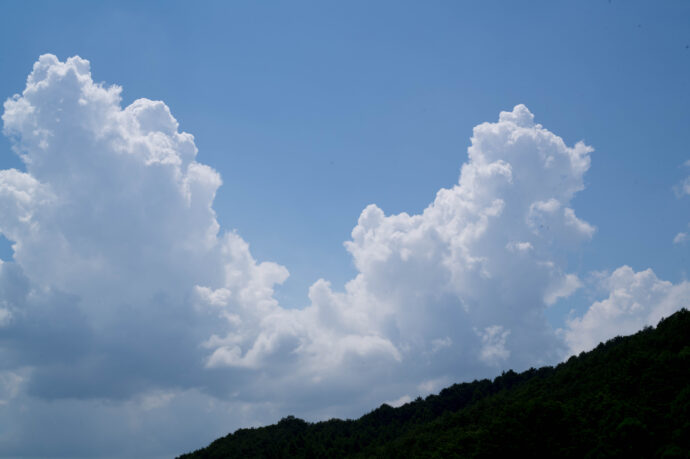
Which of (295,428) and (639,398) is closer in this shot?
(639,398)

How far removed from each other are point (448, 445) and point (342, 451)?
4805cm

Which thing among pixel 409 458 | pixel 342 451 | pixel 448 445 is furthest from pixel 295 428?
pixel 448 445

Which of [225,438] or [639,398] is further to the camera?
[225,438]

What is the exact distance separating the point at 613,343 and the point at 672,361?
134 ft

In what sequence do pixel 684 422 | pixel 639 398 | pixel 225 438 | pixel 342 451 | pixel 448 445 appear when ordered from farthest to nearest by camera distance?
pixel 225 438, pixel 342 451, pixel 448 445, pixel 639 398, pixel 684 422

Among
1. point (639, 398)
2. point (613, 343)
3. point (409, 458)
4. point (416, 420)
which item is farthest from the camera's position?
point (416, 420)

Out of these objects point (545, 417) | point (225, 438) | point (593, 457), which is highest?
point (225, 438)

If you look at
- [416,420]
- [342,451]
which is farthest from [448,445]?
[416,420]

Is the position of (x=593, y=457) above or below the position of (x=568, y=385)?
below

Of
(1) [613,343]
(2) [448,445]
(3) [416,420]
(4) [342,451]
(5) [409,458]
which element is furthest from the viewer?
(3) [416,420]

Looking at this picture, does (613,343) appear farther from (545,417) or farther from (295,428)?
(295,428)

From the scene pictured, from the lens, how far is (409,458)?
270ft

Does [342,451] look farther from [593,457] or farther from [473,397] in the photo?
[593,457]

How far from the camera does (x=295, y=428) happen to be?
14462cm
